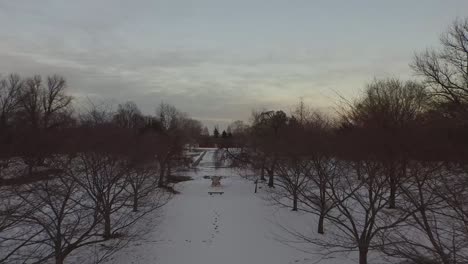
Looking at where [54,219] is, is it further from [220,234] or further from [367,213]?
[220,234]

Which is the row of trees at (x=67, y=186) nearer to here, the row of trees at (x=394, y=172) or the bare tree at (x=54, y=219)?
the bare tree at (x=54, y=219)

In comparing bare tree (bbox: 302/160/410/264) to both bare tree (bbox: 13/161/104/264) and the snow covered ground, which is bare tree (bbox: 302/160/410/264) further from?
bare tree (bbox: 13/161/104/264)

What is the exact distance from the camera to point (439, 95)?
28.5 metres

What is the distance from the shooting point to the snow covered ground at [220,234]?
1448cm

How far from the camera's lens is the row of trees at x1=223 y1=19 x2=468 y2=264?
7600 mm

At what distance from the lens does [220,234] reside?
18094 millimetres

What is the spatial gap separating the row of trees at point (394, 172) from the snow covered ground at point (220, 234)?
1251mm

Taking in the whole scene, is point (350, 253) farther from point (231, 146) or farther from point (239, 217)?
point (231, 146)

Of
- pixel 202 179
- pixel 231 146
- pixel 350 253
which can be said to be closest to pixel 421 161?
pixel 350 253

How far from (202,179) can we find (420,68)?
22.6 metres

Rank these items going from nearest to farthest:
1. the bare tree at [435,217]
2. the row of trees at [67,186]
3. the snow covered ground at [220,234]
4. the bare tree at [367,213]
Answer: the bare tree at [435,217] → the row of trees at [67,186] → the bare tree at [367,213] → the snow covered ground at [220,234]

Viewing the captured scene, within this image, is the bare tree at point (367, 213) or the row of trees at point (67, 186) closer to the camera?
the row of trees at point (67, 186)

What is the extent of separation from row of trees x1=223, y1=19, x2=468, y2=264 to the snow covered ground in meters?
1.25

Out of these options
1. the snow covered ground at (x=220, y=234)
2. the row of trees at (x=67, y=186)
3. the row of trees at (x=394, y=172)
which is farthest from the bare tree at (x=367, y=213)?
the row of trees at (x=67, y=186)
